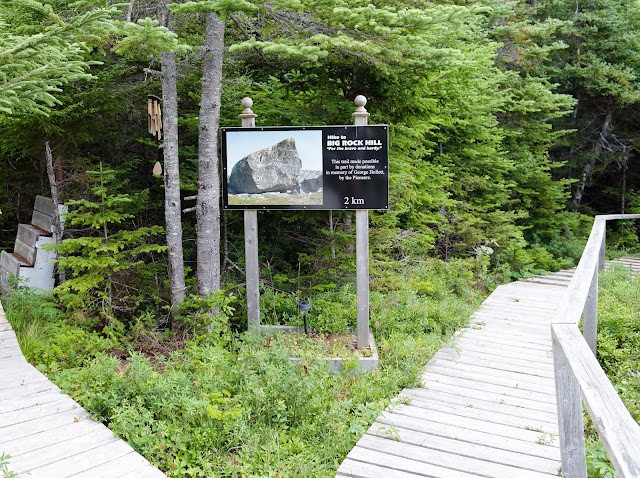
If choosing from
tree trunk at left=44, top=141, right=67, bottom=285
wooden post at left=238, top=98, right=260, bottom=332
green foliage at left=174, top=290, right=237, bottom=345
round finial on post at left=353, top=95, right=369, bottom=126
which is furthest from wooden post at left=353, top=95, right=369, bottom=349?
tree trunk at left=44, top=141, right=67, bottom=285

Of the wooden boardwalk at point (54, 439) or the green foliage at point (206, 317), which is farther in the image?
the green foliage at point (206, 317)

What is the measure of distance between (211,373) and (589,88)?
14981mm

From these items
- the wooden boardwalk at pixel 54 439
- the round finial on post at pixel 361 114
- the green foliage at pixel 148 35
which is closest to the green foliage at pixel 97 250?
the wooden boardwalk at pixel 54 439

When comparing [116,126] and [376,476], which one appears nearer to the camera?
[376,476]

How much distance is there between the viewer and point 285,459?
409 centimetres

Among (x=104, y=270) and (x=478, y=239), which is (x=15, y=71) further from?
(x=478, y=239)

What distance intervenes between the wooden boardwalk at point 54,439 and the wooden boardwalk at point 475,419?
5.29 feet

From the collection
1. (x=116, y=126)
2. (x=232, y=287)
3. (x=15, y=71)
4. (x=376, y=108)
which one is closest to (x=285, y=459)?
(x=232, y=287)

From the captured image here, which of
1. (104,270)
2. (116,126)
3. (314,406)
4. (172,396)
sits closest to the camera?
(172,396)

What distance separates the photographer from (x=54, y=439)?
12.3ft

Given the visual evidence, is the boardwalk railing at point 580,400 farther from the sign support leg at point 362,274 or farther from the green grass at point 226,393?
the sign support leg at point 362,274

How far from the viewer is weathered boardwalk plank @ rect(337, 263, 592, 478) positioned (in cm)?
405

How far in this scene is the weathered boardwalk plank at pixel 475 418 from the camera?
4.05 metres

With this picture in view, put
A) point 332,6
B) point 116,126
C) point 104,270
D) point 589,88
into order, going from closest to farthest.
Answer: point 332,6 → point 104,270 → point 116,126 → point 589,88
